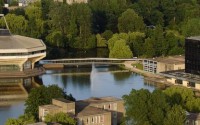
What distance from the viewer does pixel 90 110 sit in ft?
40.3

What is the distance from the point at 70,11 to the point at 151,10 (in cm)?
546

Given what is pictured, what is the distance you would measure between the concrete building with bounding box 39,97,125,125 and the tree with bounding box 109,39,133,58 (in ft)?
35.8

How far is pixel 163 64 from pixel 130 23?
327 inches

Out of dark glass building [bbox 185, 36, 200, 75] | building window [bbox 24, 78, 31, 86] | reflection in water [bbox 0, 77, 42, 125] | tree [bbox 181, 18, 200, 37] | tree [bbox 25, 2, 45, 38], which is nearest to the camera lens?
reflection in water [bbox 0, 77, 42, 125]

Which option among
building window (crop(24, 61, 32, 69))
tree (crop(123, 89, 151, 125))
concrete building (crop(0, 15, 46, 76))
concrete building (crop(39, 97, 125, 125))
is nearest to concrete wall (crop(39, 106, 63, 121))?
concrete building (crop(39, 97, 125, 125))

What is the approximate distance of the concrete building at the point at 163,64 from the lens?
68.0ft

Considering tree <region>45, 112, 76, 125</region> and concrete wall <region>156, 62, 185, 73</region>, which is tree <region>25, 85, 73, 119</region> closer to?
tree <region>45, 112, 76, 125</region>

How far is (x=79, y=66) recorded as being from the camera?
75.1 feet

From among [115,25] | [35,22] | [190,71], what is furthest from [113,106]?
[115,25]

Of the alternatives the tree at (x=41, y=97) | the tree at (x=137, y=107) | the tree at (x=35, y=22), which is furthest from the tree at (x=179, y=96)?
the tree at (x=35, y=22)

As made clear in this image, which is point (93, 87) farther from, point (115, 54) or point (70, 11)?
point (70, 11)

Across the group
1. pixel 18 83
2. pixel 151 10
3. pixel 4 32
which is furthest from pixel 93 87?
pixel 151 10

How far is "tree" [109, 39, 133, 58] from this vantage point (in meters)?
24.1

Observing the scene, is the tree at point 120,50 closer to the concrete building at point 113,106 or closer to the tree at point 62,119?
the concrete building at point 113,106
